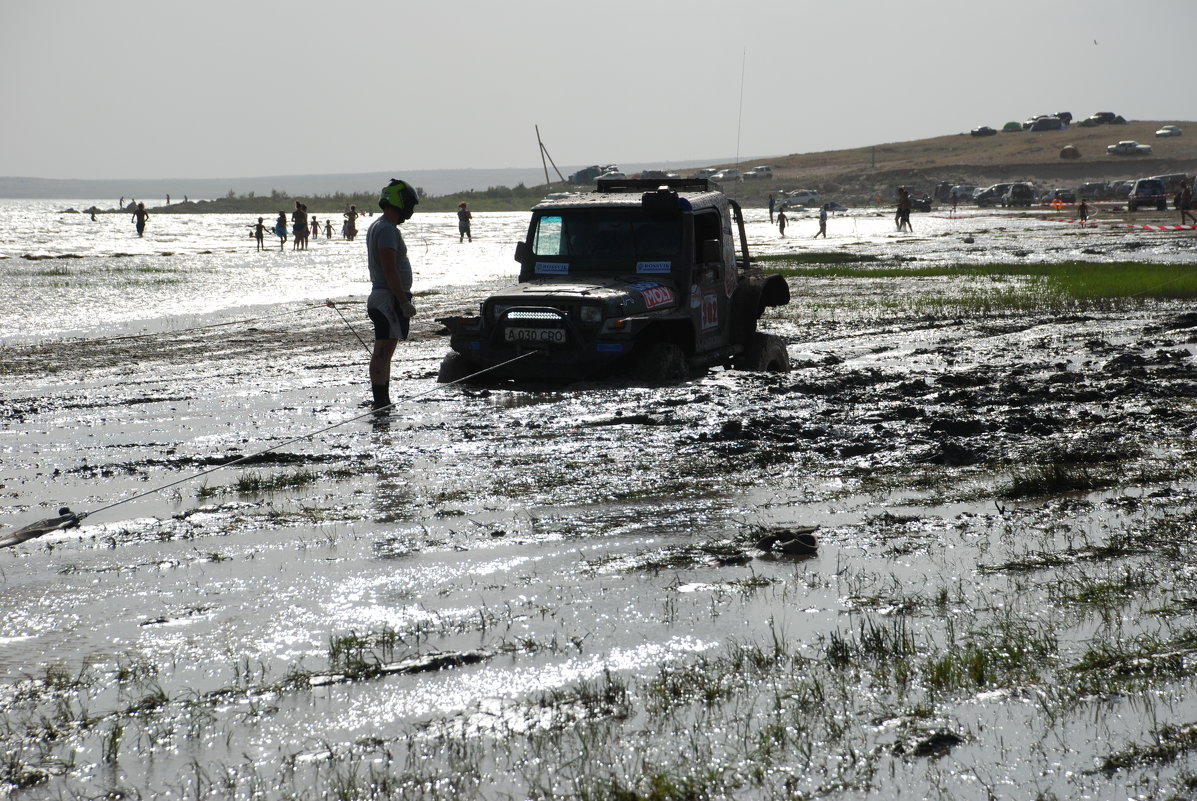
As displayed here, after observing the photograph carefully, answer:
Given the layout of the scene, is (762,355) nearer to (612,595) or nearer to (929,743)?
(612,595)

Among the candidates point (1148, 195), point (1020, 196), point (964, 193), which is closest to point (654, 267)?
point (1148, 195)

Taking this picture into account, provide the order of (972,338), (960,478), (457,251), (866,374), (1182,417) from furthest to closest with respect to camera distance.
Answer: (457,251), (972,338), (866,374), (1182,417), (960,478)

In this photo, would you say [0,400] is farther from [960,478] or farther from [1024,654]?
[1024,654]

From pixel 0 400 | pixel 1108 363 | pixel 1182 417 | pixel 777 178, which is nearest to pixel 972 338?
pixel 1108 363

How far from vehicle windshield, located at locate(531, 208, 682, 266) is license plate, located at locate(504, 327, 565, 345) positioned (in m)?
1.30

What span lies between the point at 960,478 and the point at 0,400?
8919mm

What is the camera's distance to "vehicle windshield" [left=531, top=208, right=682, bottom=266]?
11.6m

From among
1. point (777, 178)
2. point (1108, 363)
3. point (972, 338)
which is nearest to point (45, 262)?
point (972, 338)

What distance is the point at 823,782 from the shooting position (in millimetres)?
3465

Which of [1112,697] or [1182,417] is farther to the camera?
[1182,417]

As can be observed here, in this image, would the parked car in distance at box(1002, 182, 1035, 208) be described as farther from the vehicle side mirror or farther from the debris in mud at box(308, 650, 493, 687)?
the debris in mud at box(308, 650, 493, 687)

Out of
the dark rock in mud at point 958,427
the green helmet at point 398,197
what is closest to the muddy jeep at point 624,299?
the green helmet at point 398,197

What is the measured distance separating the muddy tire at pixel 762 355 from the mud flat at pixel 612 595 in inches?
52.2

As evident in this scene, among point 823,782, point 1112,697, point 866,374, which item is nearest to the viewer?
point 823,782
